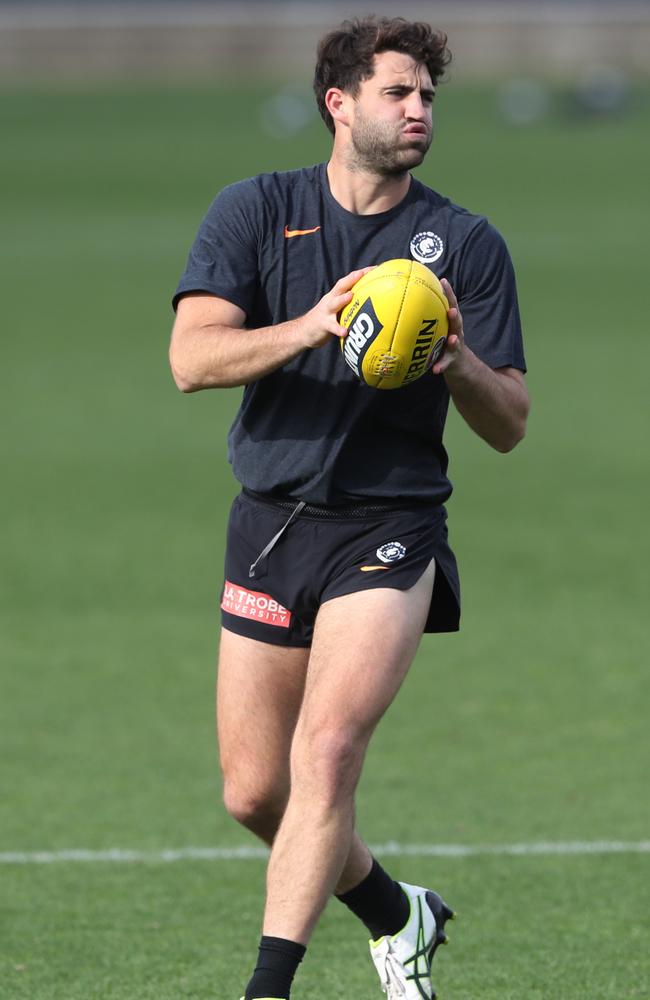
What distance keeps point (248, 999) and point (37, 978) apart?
3.59 feet

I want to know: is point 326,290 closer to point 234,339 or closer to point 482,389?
point 234,339

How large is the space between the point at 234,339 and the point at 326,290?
0.39 metres

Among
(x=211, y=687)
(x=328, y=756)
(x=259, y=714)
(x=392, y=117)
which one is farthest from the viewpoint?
(x=211, y=687)

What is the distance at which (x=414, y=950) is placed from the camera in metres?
5.63

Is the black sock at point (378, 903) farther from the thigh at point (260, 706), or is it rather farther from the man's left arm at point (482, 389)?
the man's left arm at point (482, 389)

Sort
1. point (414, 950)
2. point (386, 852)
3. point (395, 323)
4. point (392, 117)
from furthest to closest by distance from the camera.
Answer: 1. point (386, 852)
2. point (414, 950)
3. point (392, 117)
4. point (395, 323)

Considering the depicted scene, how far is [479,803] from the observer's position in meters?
7.80

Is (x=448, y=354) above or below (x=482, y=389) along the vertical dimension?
above

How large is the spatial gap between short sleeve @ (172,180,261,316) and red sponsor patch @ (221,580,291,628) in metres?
0.85

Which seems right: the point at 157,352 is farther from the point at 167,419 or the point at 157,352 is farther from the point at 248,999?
the point at 248,999

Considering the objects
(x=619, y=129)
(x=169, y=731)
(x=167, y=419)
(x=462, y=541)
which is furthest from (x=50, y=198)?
(x=169, y=731)

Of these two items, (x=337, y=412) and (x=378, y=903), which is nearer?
(x=337, y=412)

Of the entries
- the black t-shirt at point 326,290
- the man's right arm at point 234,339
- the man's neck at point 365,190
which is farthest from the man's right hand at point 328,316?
the man's neck at point 365,190

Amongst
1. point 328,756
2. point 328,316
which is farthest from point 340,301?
point 328,756
